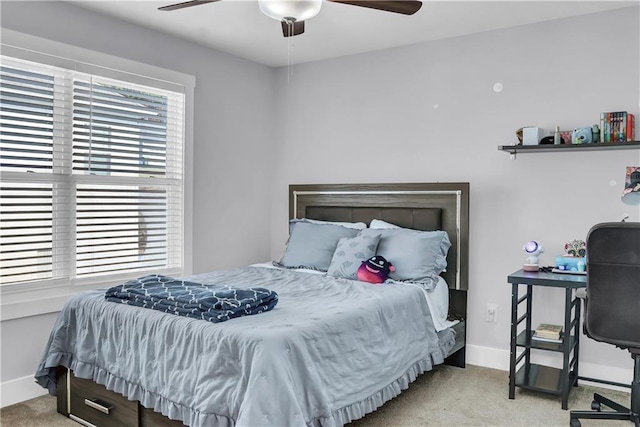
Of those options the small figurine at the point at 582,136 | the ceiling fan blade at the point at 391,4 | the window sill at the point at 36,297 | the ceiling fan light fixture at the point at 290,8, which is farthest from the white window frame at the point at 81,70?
the small figurine at the point at 582,136

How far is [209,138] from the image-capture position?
438 cm

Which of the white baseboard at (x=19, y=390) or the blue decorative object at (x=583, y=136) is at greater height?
the blue decorative object at (x=583, y=136)

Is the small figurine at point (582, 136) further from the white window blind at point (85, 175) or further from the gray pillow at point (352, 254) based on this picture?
the white window blind at point (85, 175)

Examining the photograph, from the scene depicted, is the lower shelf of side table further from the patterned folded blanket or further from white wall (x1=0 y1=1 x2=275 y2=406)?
white wall (x1=0 y1=1 x2=275 y2=406)

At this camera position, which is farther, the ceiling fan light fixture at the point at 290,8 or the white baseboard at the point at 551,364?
the white baseboard at the point at 551,364

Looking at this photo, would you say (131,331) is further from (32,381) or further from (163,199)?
(163,199)

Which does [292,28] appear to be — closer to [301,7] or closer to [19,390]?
[301,7]

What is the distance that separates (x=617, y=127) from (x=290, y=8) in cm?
229

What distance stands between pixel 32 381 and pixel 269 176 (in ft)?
8.78

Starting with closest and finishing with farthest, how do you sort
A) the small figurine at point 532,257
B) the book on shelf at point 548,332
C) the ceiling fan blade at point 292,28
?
the ceiling fan blade at point 292,28
the book on shelf at point 548,332
the small figurine at point 532,257

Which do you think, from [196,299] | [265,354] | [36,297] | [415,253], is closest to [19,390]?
[36,297]

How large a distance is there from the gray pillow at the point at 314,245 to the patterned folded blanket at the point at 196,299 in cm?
123

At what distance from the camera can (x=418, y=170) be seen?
13.6 feet

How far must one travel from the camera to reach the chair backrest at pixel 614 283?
2.46 metres
